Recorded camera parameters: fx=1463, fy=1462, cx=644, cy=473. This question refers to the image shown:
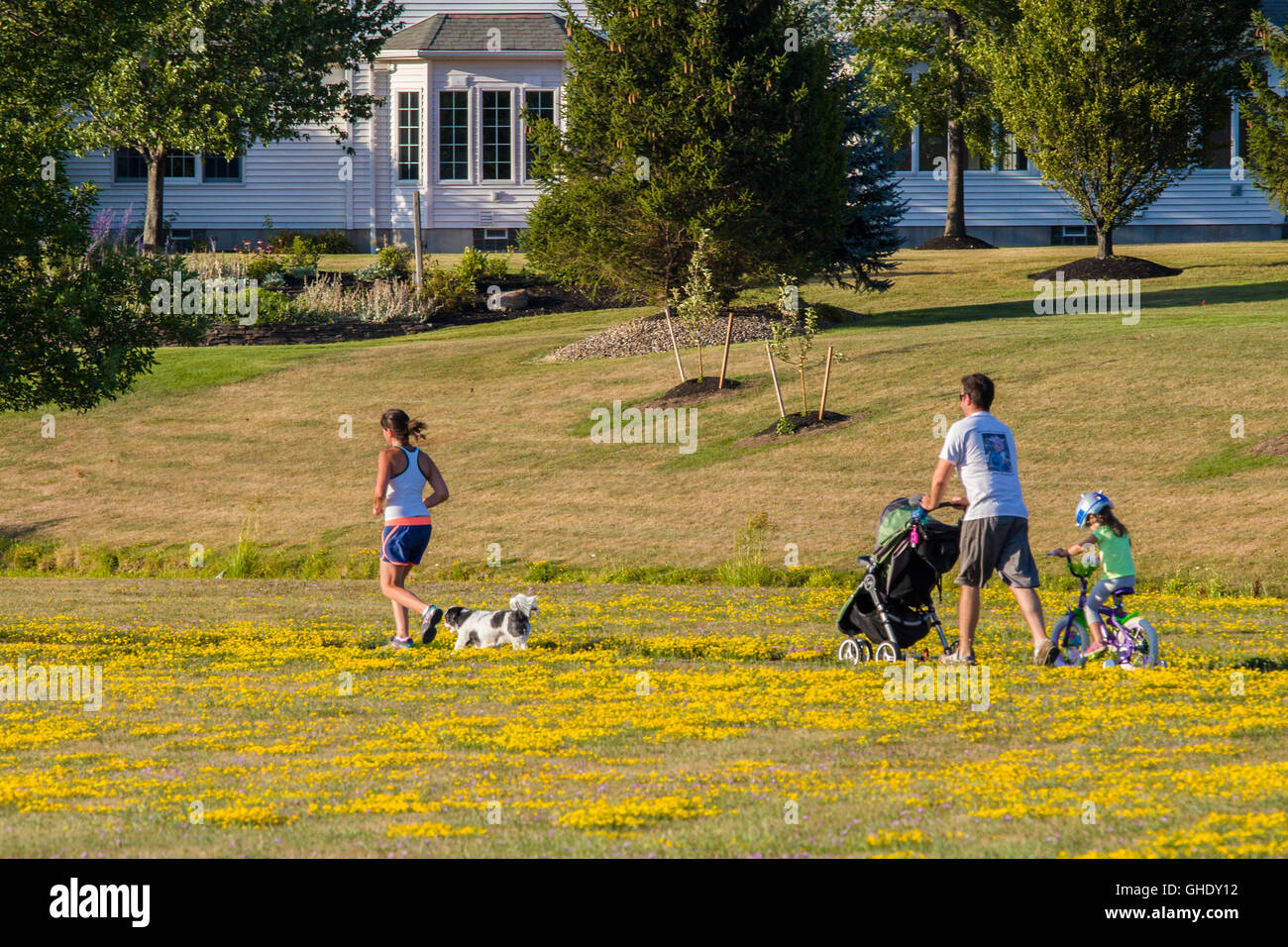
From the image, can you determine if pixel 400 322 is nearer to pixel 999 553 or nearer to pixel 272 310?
pixel 272 310

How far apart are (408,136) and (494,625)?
3380 centimetres

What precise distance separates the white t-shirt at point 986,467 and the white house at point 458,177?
33.2 metres

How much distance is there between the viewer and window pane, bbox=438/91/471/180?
42.0 meters

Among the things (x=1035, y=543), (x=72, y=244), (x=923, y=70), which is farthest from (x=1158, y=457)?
(x=923, y=70)

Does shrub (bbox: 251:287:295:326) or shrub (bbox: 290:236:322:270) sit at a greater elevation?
shrub (bbox: 290:236:322:270)

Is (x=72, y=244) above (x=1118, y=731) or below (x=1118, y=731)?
above

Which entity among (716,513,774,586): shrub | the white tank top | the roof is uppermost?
the roof

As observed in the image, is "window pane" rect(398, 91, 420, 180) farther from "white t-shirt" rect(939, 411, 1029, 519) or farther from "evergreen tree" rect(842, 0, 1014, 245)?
"white t-shirt" rect(939, 411, 1029, 519)

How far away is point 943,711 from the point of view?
27.6 ft

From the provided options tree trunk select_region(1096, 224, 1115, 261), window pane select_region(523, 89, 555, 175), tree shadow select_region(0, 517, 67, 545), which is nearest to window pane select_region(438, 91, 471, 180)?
window pane select_region(523, 89, 555, 175)

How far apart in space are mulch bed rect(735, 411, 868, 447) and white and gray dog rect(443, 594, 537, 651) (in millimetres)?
10222

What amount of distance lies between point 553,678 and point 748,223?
1750 cm

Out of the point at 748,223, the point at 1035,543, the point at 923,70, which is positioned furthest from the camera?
the point at 923,70
